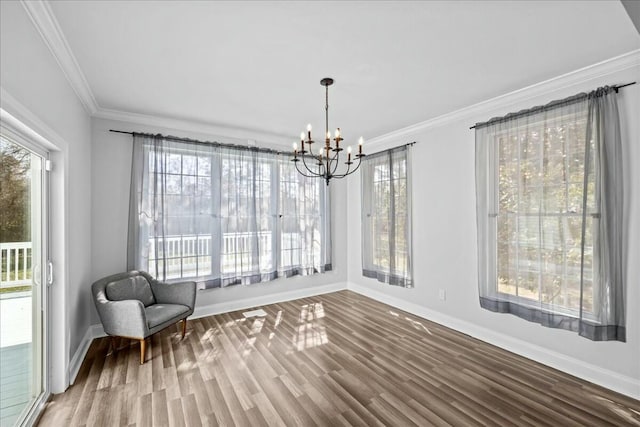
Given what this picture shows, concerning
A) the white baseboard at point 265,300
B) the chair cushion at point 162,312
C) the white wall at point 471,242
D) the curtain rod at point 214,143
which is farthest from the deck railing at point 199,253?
the white wall at point 471,242

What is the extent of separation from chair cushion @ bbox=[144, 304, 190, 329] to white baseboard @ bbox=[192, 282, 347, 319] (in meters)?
0.80

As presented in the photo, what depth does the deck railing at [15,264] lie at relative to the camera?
1748 mm

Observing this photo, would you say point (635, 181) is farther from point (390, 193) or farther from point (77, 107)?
point (77, 107)

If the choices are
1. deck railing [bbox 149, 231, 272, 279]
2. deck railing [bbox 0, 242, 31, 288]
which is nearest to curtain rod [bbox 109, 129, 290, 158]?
deck railing [bbox 149, 231, 272, 279]

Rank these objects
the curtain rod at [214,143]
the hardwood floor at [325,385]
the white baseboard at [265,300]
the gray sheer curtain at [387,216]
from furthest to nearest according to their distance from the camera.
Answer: the gray sheer curtain at [387,216], the white baseboard at [265,300], the curtain rod at [214,143], the hardwood floor at [325,385]

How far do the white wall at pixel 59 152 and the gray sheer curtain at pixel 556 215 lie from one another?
4011mm

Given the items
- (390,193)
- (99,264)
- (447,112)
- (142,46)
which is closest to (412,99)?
(447,112)

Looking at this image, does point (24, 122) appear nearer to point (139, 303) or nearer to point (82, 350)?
point (139, 303)

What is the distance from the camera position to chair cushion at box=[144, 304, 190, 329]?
9.89ft

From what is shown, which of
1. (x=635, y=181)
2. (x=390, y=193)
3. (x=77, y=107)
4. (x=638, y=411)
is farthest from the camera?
(x=390, y=193)

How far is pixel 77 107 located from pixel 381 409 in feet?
13.0

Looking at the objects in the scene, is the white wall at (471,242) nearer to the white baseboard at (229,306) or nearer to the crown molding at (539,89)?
the crown molding at (539,89)

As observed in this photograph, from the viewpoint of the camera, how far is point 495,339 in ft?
10.9

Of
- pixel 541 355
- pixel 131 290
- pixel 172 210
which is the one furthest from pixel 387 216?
pixel 131 290
